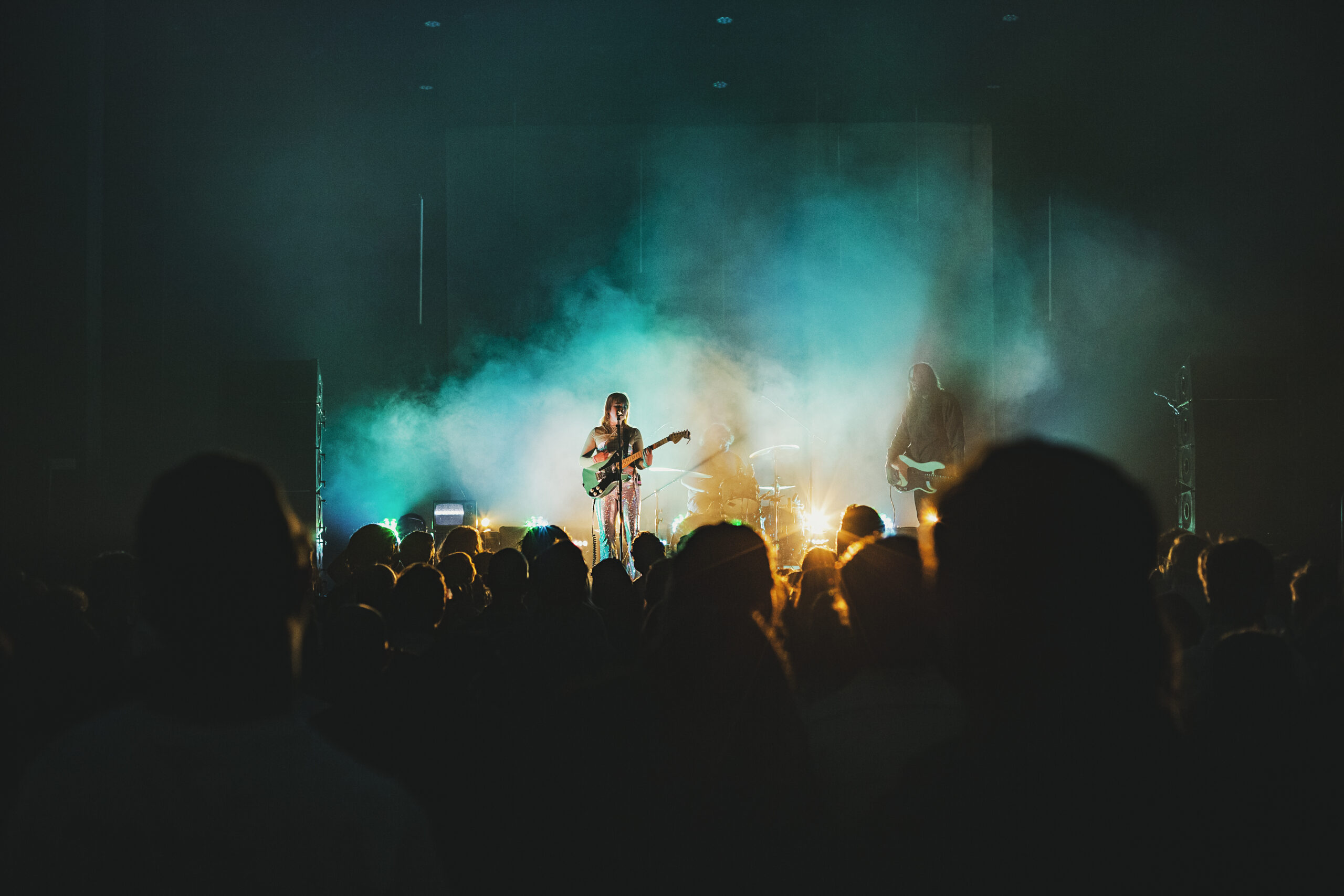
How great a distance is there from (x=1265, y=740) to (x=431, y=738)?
5.25 feet

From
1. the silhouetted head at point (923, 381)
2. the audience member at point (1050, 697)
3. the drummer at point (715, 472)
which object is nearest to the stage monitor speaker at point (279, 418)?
the drummer at point (715, 472)

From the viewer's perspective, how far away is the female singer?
7543 millimetres

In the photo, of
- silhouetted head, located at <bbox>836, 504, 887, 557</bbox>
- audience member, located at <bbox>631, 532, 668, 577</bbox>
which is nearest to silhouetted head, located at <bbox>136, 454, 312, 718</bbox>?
silhouetted head, located at <bbox>836, 504, 887, 557</bbox>

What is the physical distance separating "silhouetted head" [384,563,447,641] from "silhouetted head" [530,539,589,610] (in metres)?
0.48

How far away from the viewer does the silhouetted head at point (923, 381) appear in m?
7.61

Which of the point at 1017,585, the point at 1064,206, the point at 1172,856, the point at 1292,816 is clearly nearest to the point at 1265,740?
the point at 1292,816

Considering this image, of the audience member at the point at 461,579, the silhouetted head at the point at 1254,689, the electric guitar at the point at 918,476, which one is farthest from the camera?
the electric guitar at the point at 918,476

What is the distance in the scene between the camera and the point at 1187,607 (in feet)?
9.16

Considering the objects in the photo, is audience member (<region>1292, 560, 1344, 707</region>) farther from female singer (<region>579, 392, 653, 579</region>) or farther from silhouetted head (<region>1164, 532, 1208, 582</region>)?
female singer (<region>579, 392, 653, 579</region>)

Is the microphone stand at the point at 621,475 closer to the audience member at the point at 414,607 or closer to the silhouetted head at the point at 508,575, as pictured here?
the silhouetted head at the point at 508,575

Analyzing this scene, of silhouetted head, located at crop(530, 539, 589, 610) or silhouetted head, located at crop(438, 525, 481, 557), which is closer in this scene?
silhouetted head, located at crop(530, 539, 589, 610)

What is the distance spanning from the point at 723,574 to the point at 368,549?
3.02 m

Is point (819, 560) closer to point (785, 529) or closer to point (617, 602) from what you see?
point (617, 602)

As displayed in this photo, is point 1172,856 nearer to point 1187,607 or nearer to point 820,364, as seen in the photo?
point 1187,607
